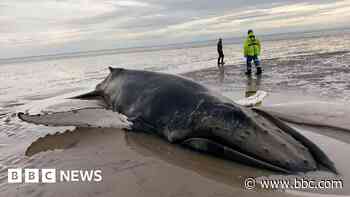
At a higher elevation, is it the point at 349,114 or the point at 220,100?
the point at 220,100

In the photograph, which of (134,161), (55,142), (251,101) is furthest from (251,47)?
(134,161)

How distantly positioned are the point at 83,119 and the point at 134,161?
5.99 ft

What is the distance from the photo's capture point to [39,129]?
20.0 ft

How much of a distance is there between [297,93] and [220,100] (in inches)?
187

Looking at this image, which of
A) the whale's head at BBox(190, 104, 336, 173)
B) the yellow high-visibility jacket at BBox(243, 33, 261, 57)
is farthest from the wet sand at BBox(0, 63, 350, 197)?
the yellow high-visibility jacket at BBox(243, 33, 261, 57)

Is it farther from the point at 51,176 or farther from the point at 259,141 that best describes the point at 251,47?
the point at 51,176

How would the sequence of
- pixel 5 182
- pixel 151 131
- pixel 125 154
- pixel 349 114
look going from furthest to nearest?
1. pixel 349 114
2. pixel 151 131
3. pixel 125 154
4. pixel 5 182

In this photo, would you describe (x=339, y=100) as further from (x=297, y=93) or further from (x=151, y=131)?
(x=151, y=131)

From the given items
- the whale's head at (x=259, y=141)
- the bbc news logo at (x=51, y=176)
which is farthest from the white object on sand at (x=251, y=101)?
the bbc news logo at (x=51, y=176)

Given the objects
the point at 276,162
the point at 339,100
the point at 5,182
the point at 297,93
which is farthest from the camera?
the point at 297,93

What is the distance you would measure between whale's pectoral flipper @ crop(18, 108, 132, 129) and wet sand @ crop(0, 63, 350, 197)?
0.52 feet

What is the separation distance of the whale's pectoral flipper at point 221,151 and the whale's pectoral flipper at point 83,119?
60.6 inches

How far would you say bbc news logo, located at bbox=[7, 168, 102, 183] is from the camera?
3770mm

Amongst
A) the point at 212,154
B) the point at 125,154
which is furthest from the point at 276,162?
the point at 125,154
